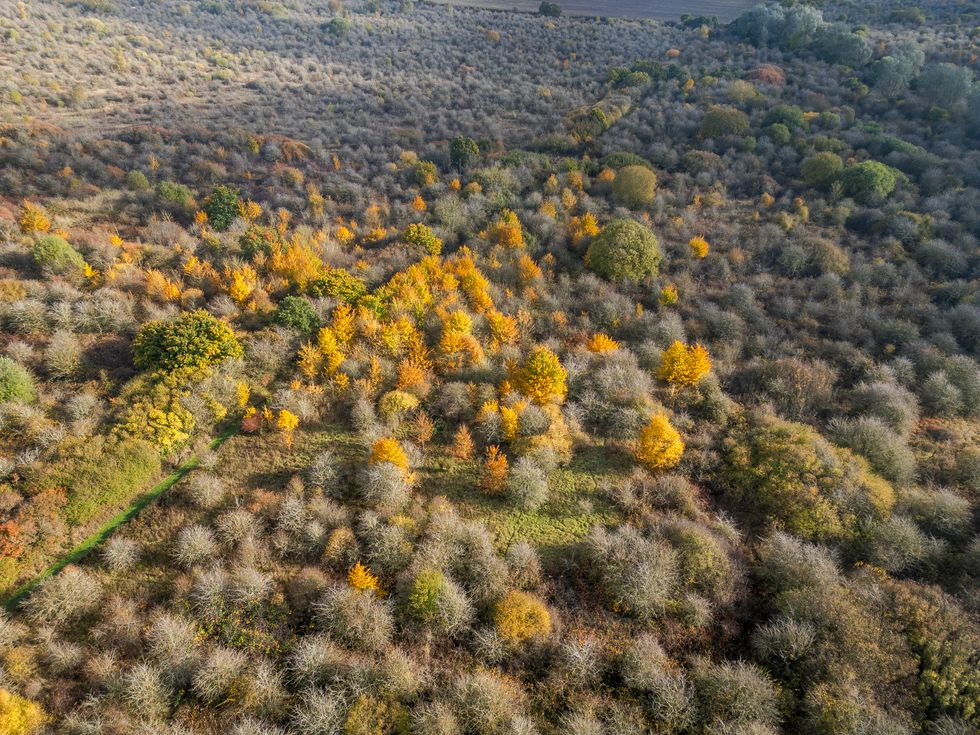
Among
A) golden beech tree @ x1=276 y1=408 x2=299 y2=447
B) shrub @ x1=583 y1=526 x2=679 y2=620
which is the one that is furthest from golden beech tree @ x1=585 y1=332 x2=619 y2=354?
golden beech tree @ x1=276 y1=408 x2=299 y2=447

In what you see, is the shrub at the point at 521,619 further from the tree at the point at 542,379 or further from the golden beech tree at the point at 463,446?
the tree at the point at 542,379

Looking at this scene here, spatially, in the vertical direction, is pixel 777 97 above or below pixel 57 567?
above

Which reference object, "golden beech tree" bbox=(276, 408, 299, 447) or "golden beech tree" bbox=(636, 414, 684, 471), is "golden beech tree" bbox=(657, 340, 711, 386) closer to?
"golden beech tree" bbox=(636, 414, 684, 471)

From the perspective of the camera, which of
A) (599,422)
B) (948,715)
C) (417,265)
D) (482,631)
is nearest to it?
(948,715)

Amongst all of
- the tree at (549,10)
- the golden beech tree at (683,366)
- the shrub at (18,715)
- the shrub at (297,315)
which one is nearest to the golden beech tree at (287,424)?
the shrub at (297,315)

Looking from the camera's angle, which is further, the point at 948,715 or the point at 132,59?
the point at 132,59

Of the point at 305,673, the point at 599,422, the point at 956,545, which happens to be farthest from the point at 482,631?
the point at 956,545

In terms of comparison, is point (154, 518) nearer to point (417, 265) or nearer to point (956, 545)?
point (417, 265)

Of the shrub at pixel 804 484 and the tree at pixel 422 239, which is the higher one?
the tree at pixel 422 239
